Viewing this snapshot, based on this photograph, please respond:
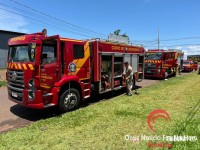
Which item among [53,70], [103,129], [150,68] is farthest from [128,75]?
[150,68]

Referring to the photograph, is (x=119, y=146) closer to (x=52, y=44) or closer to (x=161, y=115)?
(x=161, y=115)

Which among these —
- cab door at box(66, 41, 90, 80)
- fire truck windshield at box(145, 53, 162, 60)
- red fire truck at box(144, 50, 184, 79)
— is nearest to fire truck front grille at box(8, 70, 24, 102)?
cab door at box(66, 41, 90, 80)

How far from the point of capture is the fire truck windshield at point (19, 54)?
Answer: 6894mm

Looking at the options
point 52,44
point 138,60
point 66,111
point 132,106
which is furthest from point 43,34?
point 138,60

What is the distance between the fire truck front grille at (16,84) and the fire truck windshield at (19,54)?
42 cm

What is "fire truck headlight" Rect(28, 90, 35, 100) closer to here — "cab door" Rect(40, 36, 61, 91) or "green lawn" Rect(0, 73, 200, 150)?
"cab door" Rect(40, 36, 61, 91)

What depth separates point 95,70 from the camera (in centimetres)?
910

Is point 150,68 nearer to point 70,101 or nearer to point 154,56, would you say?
point 154,56

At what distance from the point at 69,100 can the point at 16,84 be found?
1893 mm

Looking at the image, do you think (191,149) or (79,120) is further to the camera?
(79,120)

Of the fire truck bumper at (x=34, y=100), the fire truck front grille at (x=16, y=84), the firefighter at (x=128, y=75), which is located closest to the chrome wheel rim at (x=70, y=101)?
the fire truck bumper at (x=34, y=100)

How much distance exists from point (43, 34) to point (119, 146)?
174 inches

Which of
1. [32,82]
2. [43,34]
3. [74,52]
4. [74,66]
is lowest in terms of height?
[32,82]

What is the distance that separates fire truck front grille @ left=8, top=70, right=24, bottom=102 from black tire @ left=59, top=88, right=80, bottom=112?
1368 millimetres
